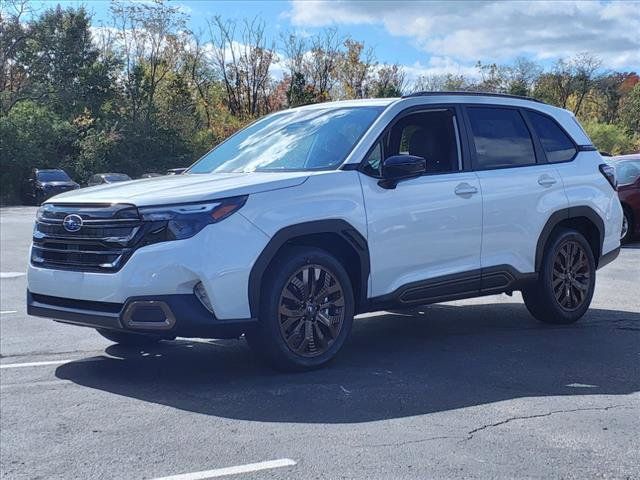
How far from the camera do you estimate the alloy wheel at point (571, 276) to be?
7508 millimetres

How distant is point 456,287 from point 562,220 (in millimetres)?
1572

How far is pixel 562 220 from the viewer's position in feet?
24.5

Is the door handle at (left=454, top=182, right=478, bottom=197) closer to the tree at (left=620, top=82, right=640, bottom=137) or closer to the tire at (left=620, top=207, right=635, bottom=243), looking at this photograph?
the tire at (left=620, top=207, right=635, bottom=243)

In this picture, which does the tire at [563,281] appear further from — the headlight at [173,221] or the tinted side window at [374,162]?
the headlight at [173,221]

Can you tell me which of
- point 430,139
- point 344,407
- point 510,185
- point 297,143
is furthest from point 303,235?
point 510,185

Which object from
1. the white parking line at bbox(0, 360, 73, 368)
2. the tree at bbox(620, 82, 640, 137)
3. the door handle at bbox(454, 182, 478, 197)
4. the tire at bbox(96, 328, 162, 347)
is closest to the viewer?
the white parking line at bbox(0, 360, 73, 368)

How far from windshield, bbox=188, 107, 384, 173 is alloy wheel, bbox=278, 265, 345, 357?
0.87 m

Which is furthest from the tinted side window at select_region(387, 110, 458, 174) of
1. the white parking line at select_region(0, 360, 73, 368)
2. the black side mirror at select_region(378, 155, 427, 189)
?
the white parking line at select_region(0, 360, 73, 368)

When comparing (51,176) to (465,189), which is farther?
(51,176)

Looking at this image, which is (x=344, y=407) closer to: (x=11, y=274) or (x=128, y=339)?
(x=128, y=339)

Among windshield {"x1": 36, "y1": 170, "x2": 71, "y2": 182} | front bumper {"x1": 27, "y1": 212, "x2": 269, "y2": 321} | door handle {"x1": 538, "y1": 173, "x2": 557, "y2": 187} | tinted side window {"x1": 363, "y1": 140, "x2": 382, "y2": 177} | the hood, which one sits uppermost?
windshield {"x1": 36, "y1": 170, "x2": 71, "y2": 182}

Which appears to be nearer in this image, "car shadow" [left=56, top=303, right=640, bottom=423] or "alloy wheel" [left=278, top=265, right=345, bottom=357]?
"car shadow" [left=56, top=303, right=640, bottom=423]

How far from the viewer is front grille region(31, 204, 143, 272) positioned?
5.17 meters

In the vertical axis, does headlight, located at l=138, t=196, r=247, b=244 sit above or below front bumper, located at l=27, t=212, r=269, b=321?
above
